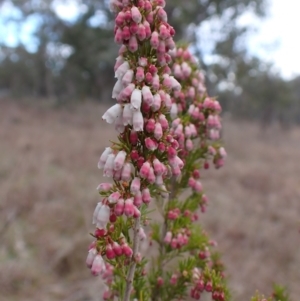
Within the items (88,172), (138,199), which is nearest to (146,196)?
(138,199)

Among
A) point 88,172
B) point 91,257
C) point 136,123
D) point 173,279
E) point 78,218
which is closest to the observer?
point 136,123

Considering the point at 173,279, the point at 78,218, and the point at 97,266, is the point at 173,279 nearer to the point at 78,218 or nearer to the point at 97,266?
the point at 97,266

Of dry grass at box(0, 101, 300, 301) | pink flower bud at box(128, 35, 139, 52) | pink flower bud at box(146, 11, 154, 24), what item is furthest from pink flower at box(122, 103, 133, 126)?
dry grass at box(0, 101, 300, 301)

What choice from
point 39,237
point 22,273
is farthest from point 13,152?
point 22,273

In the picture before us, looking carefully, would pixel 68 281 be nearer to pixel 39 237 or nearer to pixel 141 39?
pixel 39 237

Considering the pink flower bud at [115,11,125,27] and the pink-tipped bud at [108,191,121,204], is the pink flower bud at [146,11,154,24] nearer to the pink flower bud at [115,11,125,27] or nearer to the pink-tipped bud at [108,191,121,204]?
the pink flower bud at [115,11,125,27]

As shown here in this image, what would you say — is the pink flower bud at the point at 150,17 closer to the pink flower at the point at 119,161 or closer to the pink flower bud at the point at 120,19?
the pink flower bud at the point at 120,19

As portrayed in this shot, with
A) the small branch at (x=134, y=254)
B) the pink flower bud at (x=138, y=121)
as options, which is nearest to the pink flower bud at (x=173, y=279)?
the small branch at (x=134, y=254)
